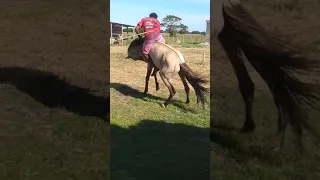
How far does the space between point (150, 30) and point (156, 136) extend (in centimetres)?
229

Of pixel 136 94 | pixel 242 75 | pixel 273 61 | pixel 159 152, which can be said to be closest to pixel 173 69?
pixel 136 94

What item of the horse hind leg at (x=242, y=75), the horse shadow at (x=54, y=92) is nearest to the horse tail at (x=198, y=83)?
the horse hind leg at (x=242, y=75)

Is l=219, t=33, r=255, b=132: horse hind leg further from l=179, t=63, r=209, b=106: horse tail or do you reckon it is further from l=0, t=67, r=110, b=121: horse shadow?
l=179, t=63, r=209, b=106: horse tail

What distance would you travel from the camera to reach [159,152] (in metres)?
3.31

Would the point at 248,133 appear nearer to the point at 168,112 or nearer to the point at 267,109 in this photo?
the point at 267,109

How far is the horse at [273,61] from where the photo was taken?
2.10 metres

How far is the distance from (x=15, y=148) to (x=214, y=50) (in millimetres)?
1468

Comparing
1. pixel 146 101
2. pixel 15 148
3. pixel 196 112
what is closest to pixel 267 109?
pixel 15 148

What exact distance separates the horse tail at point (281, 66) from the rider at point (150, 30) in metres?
3.49

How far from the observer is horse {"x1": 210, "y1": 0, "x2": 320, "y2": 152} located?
6.89 feet

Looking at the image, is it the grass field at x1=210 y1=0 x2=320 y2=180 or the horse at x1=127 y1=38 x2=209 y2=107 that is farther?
the horse at x1=127 y1=38 x2=209 y2=107

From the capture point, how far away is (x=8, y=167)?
7.89ft

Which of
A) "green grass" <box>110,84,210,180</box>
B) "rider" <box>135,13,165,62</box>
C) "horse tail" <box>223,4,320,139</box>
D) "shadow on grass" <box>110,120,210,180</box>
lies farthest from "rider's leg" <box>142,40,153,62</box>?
"horse tail" <box>223,4,320,139</box>

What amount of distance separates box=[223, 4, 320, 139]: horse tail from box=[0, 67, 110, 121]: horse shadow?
3.03 feet
